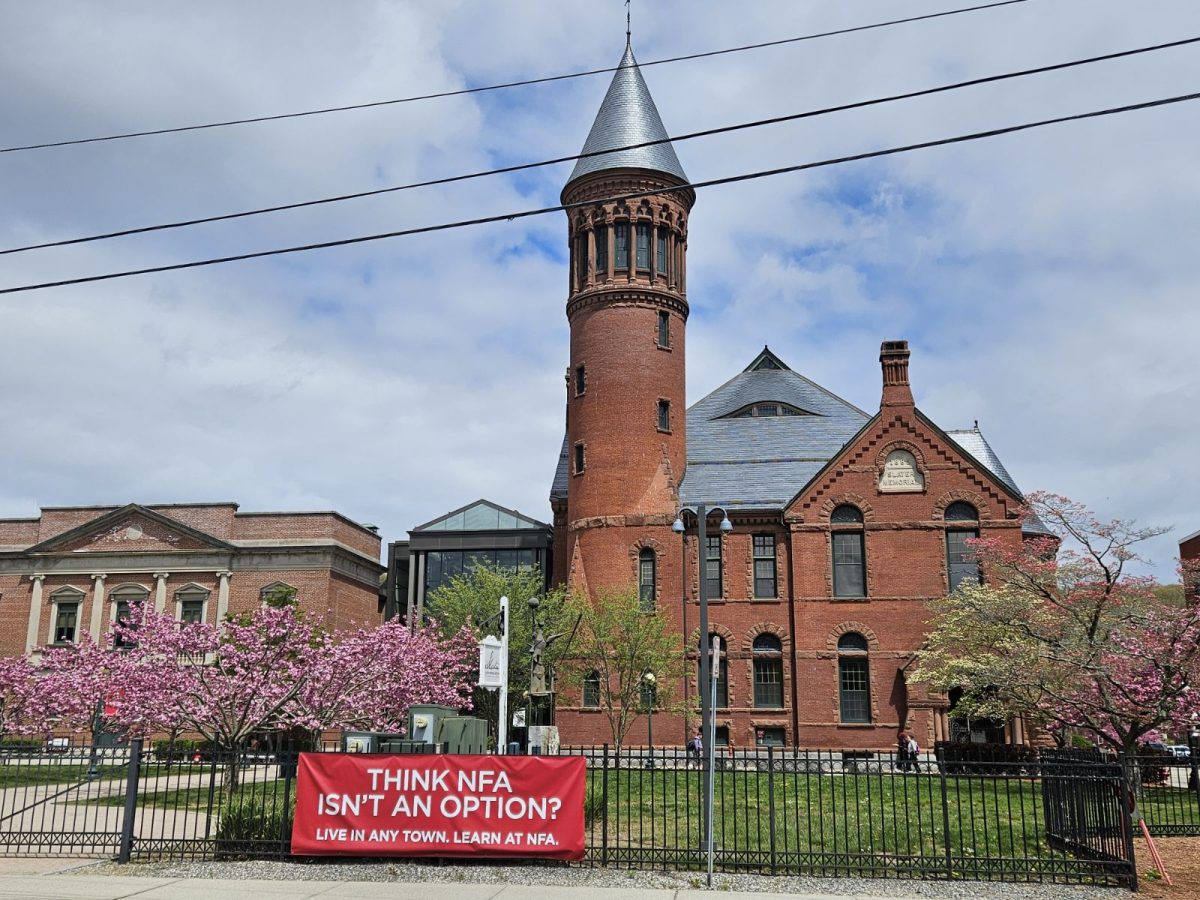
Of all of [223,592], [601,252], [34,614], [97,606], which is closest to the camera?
[601,252]

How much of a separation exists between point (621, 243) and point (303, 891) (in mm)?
36044

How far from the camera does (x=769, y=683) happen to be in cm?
4194

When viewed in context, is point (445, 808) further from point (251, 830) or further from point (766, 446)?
point (766, 446)

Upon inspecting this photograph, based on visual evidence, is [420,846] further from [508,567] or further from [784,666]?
[508,567]

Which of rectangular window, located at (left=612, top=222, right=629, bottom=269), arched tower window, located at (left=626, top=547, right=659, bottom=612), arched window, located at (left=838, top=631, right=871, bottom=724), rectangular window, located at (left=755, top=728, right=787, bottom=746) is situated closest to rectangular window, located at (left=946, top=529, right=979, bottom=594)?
arched window, located at (left=838, top=631, right=871, bottom=724)

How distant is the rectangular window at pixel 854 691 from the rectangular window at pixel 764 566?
3887mm

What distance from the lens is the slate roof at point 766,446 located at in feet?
146

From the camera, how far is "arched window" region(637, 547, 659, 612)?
4319cm

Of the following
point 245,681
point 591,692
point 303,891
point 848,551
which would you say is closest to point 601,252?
point 848,551

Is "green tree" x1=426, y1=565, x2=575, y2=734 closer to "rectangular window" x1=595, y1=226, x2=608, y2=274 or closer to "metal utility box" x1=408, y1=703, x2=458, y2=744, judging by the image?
"rectangular window" x1=595, y1=226, x2=608, y2=274

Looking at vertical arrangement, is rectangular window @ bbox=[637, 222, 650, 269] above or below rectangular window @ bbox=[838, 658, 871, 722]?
above

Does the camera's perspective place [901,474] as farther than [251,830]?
Yes

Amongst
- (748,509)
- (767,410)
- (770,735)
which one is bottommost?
(770,735)

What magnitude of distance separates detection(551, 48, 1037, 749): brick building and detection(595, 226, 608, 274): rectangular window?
0.10 meters
